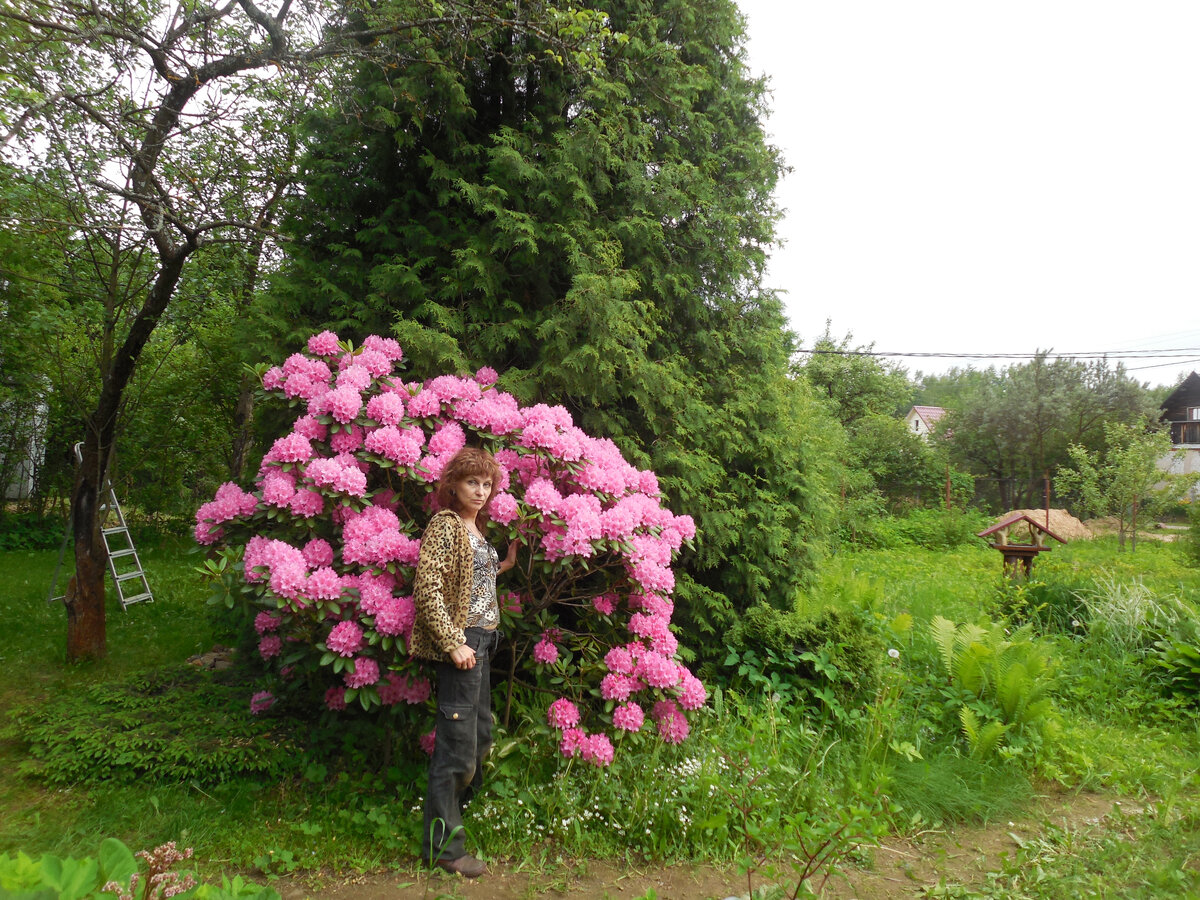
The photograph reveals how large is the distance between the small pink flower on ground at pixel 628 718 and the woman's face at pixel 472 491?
1262mm

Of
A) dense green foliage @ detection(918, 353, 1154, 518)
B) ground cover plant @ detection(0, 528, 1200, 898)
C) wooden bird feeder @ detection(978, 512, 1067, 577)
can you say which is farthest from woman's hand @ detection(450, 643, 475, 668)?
dense green foliage @ detection(918, 353, 1154, 518)

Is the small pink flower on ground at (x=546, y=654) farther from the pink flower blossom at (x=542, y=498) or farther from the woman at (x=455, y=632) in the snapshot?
the pink flower blossom at (x=542, y=498)

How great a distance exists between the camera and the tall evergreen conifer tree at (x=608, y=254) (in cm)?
420

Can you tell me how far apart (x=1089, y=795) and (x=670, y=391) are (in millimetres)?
3496

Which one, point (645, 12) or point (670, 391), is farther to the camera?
point (645, 12)

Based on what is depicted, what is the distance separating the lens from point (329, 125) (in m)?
4.68

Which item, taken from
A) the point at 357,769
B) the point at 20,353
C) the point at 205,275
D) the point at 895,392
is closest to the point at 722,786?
the point at 357,769

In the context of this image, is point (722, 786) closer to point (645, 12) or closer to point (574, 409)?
point (574, 409)

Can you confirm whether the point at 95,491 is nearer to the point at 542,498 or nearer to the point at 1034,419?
the point at 542,498

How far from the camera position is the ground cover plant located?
2.84 metres

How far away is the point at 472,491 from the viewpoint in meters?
2.95

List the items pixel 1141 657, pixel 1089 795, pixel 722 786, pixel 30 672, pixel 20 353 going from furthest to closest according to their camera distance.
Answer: pixel 20 353, pixel 1141 657, pixel 30 672, pixel 1089 795, pixel 722 786

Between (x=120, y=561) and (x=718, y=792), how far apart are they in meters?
10.3

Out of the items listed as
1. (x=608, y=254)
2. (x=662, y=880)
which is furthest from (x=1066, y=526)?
(x=662, y=880)
